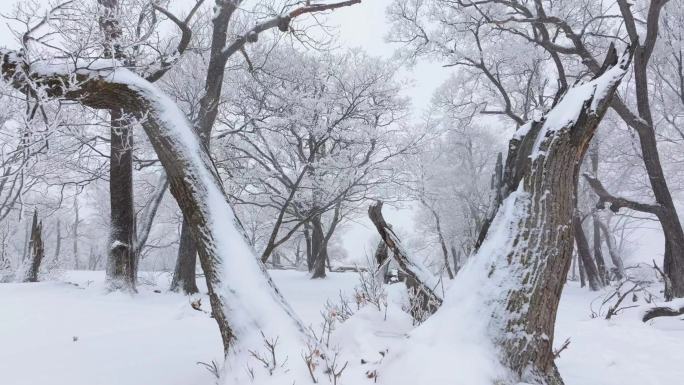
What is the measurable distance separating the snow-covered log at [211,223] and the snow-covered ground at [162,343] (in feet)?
1.58

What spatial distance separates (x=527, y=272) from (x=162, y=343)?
360cm

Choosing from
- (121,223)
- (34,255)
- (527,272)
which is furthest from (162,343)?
(34,255)

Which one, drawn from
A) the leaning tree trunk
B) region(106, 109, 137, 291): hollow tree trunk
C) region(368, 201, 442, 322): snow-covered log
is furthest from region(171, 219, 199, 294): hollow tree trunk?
region(368, 201, 442, 322): snow-covered log

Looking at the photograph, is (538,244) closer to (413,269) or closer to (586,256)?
(413,269)

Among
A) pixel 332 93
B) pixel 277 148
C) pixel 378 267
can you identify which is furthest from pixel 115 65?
pixel 277 148

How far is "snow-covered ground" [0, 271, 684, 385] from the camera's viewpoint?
3.06 meters

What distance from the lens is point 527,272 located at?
8.55 feet

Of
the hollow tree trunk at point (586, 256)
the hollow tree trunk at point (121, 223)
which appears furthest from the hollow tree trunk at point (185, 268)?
the hollow tree trunk at point (586, 256)

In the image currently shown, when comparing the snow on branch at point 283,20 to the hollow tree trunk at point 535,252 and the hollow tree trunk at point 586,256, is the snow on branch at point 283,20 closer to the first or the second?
the hollow tree trunk at point 535,252

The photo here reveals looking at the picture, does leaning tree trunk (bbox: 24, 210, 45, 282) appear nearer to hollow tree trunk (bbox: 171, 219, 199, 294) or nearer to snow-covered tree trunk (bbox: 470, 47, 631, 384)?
hollow tree trunk (bbox: 171, 219, 199, 294)

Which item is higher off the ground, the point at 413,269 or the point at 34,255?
the point at 413,269

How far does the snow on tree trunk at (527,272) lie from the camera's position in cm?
247

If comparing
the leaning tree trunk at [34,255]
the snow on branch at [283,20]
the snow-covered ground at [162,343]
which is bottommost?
the snow-covered ground at [162,343]

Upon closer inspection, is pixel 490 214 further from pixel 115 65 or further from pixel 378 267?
pixel 115 65
